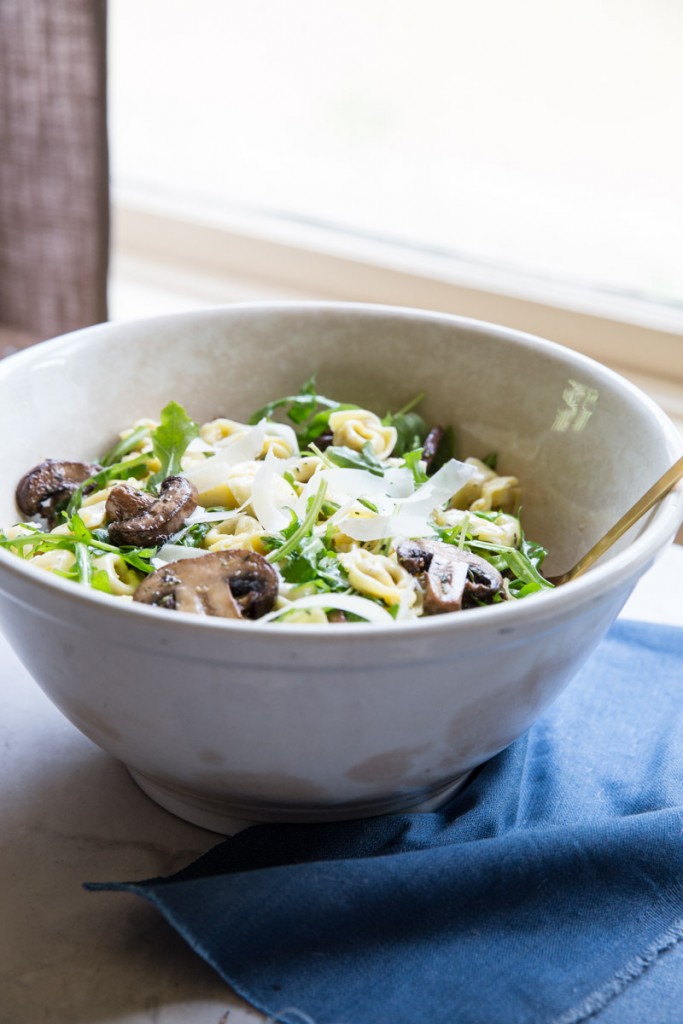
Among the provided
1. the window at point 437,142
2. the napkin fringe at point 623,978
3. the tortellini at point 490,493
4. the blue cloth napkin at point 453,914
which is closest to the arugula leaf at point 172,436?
the tortellini at point 490,493

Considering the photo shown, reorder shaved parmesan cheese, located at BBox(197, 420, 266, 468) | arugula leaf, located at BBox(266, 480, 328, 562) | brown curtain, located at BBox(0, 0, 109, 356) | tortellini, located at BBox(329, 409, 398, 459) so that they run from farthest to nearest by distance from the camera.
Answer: brown curtain, located at BBox(0, 0, 109, 356)
tortellini, located at BBox(329, 409, 398, 459)
shaved parmesan cheese, located at BBox(197, 420, 266, 468)
arugula leaf, located at BBox(266, 480, 328, 562)

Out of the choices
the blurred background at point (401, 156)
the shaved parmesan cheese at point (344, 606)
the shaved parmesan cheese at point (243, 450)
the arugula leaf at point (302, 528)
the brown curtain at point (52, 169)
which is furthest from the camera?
the blurred background at point (401, 156)

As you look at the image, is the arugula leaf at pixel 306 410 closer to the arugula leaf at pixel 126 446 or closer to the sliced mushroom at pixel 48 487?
the arugula leaf at pixel 126 446

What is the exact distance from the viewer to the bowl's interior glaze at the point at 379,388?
1.24m

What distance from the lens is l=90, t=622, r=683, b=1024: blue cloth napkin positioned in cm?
85

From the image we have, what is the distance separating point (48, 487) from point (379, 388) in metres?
0.51

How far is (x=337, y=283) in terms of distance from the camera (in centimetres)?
253

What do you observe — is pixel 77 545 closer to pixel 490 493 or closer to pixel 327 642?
pixel 327 642

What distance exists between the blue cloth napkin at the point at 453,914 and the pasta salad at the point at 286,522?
21 cm

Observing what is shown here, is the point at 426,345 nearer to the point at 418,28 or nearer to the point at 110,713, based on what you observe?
the point at 110,713

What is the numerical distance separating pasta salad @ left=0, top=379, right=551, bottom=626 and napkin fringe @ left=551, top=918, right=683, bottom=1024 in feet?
1.13

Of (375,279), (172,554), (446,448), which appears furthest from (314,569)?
(375,279)

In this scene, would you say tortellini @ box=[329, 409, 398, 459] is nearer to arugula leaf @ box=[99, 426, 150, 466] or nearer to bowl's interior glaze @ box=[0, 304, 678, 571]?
bowl's interior glaze @ box=[0, 304, 678, 571]

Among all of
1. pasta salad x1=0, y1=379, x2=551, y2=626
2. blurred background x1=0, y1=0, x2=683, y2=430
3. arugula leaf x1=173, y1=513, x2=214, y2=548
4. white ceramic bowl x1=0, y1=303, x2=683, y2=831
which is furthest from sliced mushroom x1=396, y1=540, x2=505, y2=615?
blurred background x1=0, y1=0, x2=683, y2=430
